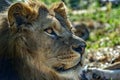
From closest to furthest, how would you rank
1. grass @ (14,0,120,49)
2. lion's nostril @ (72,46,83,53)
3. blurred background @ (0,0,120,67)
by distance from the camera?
lion's nostril @ (72,46,83,53) < blurred background @ (0,0,120,67) < grass @ (14,0,120,49)

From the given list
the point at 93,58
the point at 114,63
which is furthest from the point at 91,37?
the point at 114,63

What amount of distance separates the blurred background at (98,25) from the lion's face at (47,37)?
7.10 feet

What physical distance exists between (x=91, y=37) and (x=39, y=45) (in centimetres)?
461

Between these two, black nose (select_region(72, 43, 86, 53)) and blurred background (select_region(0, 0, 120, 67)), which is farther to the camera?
blurred background (select_region(0, 0, 120, 67))

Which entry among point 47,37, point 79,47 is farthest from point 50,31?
point 79,47

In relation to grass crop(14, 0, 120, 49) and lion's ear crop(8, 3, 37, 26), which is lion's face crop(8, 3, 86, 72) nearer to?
lion's ear crop(8, 3, 37, 26)

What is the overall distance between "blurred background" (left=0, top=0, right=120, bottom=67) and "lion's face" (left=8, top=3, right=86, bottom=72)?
2.16m

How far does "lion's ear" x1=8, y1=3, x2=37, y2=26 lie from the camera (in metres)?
4.38

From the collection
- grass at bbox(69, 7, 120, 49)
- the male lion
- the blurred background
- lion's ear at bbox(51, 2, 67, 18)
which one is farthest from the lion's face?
grass at bbox(69, 7, 120, 49)

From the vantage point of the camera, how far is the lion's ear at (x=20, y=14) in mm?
4375

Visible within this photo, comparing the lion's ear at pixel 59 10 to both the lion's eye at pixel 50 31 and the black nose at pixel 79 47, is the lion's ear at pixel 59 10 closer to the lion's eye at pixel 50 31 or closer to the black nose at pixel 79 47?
the lion's eye at pixel 50 31

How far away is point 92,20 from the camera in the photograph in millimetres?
10141

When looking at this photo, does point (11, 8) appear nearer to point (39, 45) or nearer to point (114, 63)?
point (39, 45)

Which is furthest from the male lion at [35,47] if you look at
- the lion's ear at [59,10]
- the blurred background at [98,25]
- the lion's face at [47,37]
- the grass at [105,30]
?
the grass at [105,30]
